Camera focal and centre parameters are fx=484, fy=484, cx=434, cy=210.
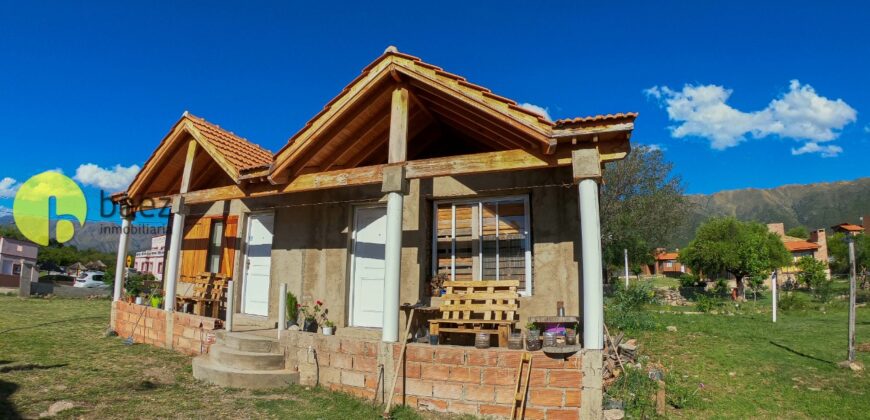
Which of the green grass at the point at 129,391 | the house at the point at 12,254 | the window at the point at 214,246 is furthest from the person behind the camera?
the house at the point at 12,254

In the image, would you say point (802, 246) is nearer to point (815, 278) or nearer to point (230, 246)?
point (815, 278)

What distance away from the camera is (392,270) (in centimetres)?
673

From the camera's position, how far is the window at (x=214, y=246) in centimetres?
1167

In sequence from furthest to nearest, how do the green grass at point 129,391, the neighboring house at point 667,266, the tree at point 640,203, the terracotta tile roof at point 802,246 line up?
the neighboring house at point 667,266 < the terracotta tile roof at point 802,246 < the tree at point 640,203 < the green grass at point 129,391

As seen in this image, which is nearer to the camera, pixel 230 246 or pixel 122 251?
pixel 230 246

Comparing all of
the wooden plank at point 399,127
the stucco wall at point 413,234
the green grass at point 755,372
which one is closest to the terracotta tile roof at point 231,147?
the stucco wall at point 413,234

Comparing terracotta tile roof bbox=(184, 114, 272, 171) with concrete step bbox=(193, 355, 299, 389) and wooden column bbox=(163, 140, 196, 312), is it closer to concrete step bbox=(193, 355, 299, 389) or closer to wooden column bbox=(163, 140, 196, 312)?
wooden column bbox=(163, 140, 196, 312)

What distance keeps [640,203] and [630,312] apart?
1599 cm

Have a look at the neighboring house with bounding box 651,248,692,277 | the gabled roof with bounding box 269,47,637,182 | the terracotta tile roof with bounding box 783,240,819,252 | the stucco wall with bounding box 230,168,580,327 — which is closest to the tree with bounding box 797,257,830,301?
the stucco wall with bounding box 230,168,580,327

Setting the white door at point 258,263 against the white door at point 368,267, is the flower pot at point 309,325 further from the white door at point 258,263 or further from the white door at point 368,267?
the white door at point 258,263

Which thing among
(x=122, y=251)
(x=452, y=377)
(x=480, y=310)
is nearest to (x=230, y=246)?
(x=122, y=251)

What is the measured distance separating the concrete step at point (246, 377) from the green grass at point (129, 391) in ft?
0.48

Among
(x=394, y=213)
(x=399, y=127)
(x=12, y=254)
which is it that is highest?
(x=399, y=127)

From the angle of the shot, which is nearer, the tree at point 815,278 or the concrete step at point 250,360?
the concrete step at point 250,360
